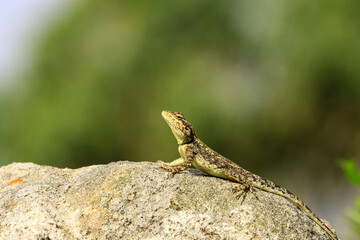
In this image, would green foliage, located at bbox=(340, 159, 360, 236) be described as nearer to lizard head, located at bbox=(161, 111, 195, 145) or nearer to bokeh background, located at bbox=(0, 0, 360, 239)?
lizard head, located at bbox=(161, 111, 195, 145)

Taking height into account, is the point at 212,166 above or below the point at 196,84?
below

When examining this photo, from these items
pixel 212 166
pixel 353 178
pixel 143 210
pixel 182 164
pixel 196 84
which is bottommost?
pixel 143 210

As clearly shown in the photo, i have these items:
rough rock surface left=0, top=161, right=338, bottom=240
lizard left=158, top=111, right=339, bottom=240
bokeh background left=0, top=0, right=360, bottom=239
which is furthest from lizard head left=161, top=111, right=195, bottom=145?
bokeh background left=0, top=0, right=360, bottom=239

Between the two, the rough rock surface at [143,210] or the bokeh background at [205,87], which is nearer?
the rough rock surface at [143,210]

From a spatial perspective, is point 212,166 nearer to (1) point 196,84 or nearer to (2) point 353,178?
(2) point 353,178

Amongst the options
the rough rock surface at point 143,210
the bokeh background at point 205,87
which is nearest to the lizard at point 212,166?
the rough rock surface at point 143,210

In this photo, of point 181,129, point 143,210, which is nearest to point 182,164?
point 181,129

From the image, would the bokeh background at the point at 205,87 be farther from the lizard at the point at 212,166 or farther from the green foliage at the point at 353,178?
the green foliage at the point at 353,178
